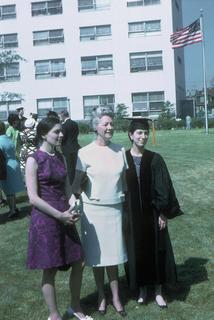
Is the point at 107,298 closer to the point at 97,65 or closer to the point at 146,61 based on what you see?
the point at 146,61

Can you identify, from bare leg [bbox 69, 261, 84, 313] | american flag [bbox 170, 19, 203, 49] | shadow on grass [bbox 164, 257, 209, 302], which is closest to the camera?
bare leg [bbox 69, 261, 84, 313]

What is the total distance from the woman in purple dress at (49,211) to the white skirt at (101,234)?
0.93 feet

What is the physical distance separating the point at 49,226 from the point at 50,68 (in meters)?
46.7

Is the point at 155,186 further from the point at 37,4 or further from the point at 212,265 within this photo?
the point at 37,4

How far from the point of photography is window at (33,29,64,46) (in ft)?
164

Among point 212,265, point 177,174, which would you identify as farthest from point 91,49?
point 212,265

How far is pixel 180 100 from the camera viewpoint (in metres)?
52.4

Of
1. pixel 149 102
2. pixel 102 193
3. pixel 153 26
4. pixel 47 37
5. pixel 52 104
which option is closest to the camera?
pixel 102 193

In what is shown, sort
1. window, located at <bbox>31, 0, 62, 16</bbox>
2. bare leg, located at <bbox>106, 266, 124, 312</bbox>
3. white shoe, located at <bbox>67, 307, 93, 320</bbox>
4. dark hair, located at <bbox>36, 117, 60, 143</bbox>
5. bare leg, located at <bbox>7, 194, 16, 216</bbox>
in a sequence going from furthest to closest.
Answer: window, located at <bbox>31, 0, 62, 16</bbox>
bare leg, located at <bbox>7, 194, 16, 216</bbox>
bare leg, located at <bbox>106, 266, 124, 312</bbox>
white shoe, located at <bbox>67, 307, 93, 320</bbox>
dark hair, located at <bbox>36, 117, 60, 143</bbox>

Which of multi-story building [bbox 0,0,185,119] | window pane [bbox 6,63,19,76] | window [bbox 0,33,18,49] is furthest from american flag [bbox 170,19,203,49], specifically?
window [bbox 0,33,18,49]

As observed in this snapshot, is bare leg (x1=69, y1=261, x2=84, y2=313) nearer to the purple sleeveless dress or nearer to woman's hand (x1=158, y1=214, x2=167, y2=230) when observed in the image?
the purple sleeveless dress

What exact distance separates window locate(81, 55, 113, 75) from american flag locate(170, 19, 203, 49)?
58.6ft

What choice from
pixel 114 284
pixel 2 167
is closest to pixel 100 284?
pixel 114 284

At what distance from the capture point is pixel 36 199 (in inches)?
172
